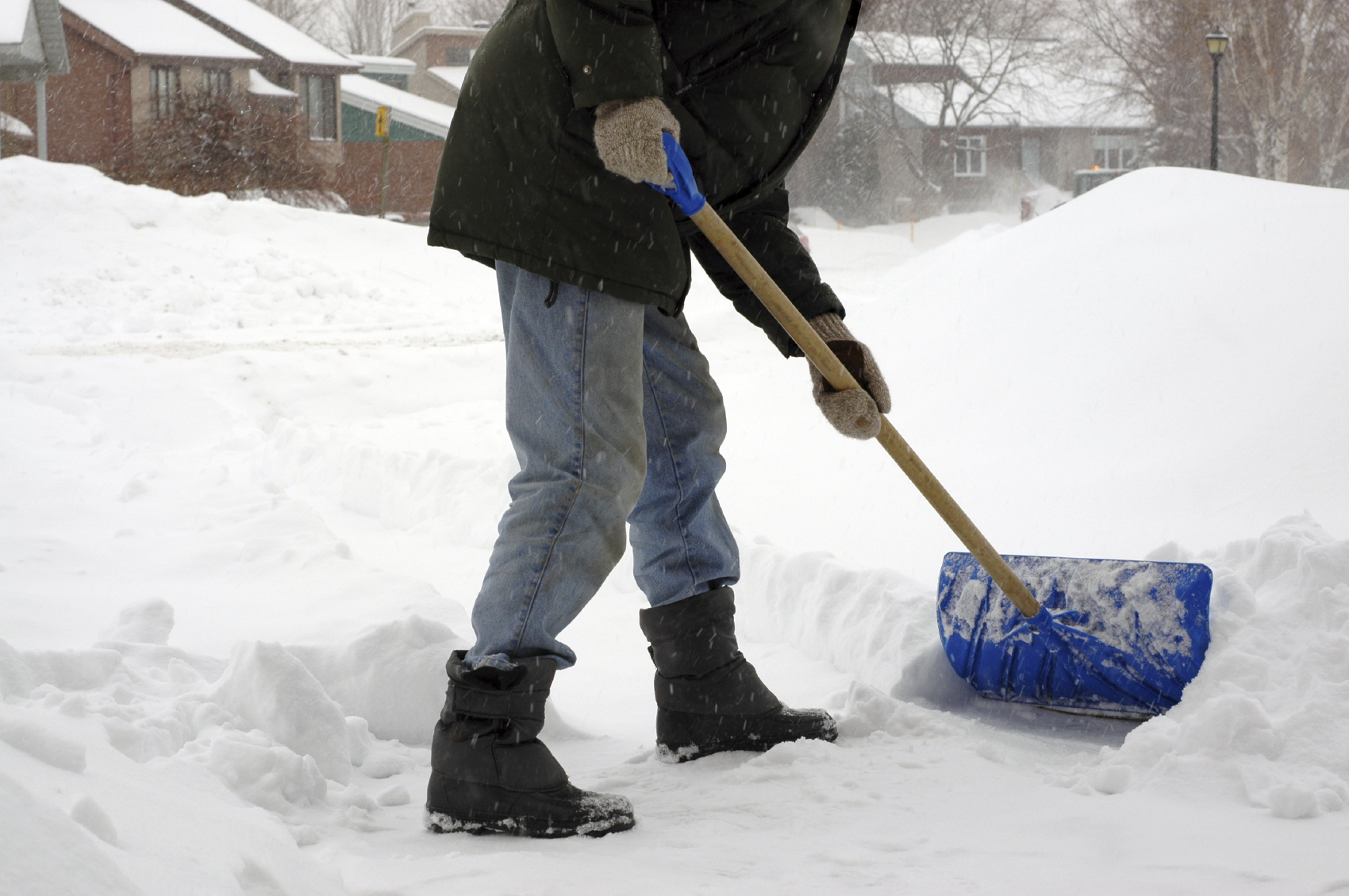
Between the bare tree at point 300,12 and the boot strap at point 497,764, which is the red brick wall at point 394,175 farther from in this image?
the boot strap at point 497,764

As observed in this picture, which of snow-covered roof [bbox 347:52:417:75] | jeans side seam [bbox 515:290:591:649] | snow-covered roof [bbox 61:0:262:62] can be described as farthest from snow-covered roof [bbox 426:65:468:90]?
Answer: jeans side seam [bbox 515:290:591:649]

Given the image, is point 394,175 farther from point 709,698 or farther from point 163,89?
point 709,698

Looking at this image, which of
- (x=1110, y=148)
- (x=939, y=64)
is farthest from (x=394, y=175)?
(x=1110, y=148)

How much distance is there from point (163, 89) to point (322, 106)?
3976mm

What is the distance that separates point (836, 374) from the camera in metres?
2.10

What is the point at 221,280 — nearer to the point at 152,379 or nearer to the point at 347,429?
the point at 152,379

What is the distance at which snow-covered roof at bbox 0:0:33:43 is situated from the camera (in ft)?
44.8

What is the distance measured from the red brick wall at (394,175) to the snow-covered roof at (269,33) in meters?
2.08

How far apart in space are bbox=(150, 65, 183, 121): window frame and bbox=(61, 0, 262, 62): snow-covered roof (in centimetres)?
46

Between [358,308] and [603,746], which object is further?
[358,308]

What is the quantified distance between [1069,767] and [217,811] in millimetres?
1409

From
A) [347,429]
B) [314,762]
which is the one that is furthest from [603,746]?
[347,429]

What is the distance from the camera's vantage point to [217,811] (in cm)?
155

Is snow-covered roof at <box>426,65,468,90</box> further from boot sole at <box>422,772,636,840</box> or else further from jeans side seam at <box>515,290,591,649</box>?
boot sole at <box>422,772,636,840</box>
